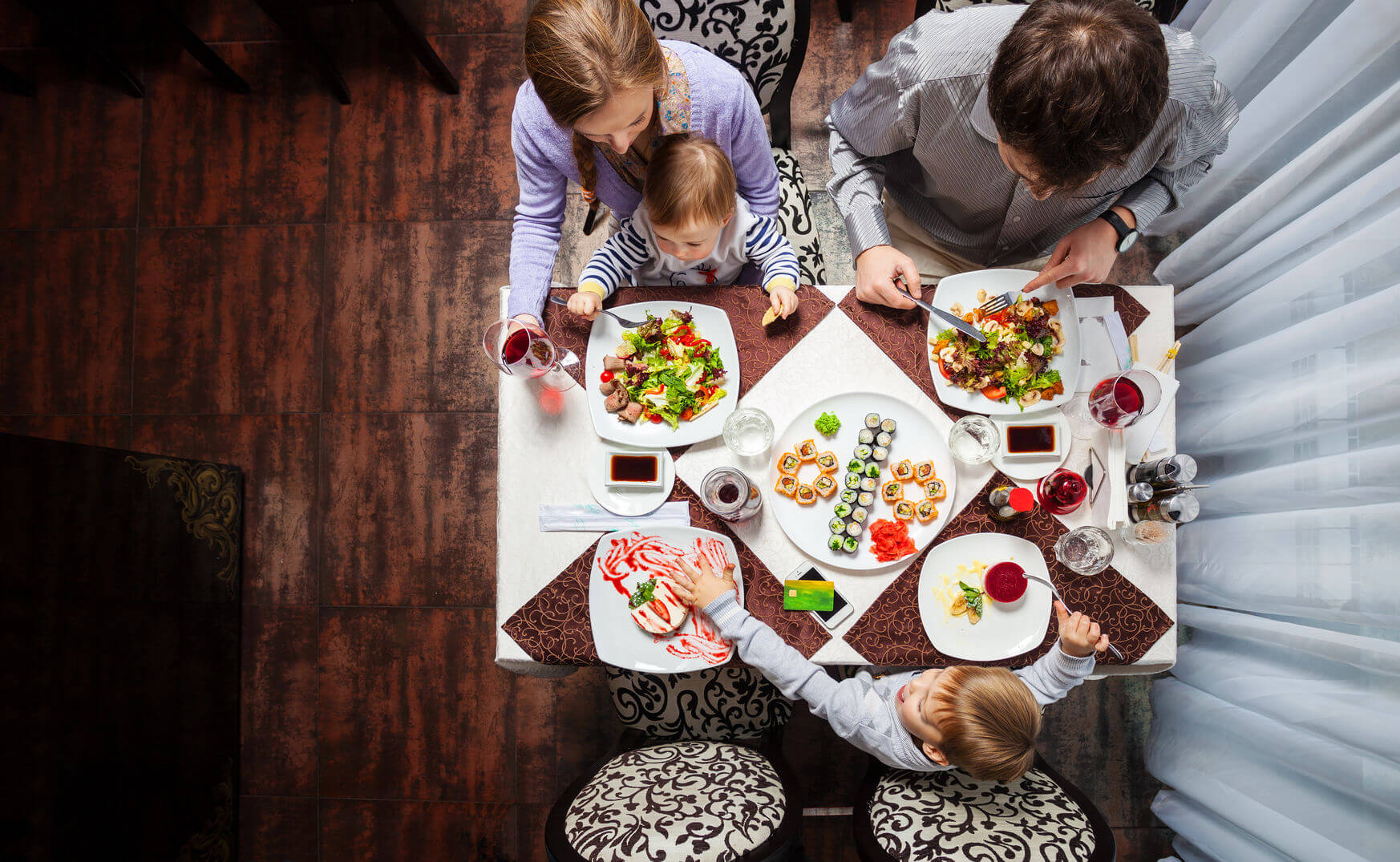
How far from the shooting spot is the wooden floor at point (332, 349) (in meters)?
2.42

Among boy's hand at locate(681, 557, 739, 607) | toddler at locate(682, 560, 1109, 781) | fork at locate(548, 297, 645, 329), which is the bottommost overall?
toddler at locate(682, 560, 1109, 781)

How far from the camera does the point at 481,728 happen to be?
2418 mm

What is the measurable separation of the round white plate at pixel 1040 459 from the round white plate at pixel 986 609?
0.15m

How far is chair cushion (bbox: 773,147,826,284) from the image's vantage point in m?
1.90

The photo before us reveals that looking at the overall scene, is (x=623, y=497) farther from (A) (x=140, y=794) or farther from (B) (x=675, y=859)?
(A) (x=140, y=794)

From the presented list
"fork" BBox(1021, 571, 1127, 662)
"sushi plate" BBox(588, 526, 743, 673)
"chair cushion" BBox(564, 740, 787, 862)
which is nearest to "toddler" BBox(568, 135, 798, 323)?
"sushi plate" BBox(588, 526, 743, 673)

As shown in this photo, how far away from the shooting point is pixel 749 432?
1528mm

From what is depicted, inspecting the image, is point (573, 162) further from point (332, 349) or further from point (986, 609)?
point (332, 349)

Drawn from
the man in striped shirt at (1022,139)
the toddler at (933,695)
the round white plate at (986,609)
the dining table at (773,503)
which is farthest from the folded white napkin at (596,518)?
the man in striped shirt at (1022,139)

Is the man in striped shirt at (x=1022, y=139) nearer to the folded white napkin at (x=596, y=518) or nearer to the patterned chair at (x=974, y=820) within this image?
the folded white napkin at (x=596, y=518)

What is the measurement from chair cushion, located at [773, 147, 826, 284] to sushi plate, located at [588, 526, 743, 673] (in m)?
0.82

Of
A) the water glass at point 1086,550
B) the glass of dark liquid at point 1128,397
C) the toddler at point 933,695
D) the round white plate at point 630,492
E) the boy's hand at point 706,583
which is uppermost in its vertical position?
the glass of dark liquid at point 1128,397

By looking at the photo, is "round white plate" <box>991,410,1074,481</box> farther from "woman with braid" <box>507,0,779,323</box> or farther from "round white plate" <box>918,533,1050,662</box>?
"woman with braid" <box>507,0,779,323</box>

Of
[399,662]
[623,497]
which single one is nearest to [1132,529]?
[623,497]
